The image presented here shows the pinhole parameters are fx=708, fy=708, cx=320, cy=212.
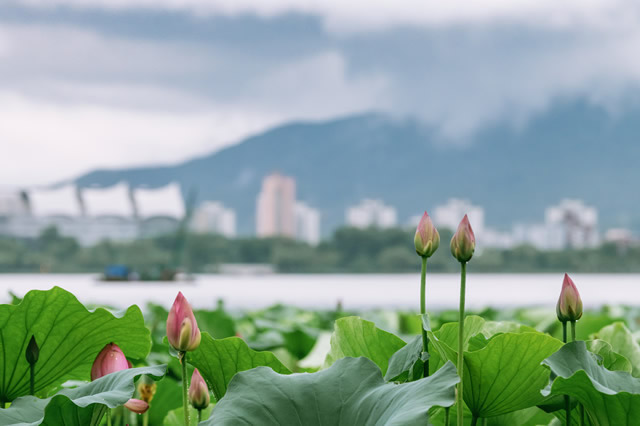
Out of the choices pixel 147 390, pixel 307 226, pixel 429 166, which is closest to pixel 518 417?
pixel 147 390

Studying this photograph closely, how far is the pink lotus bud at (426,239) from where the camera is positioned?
574 mm

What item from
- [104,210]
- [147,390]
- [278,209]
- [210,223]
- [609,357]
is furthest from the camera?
[278,209]

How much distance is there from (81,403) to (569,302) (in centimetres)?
38

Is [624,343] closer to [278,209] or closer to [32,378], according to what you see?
[32,378]

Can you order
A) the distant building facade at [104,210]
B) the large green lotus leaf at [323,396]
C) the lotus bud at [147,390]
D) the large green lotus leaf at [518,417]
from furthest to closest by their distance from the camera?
the distant building facade at [104,210]
the lotus bud at [147,390]
the large green lotus leaf at [518,417]
the large green lotus leaf at [323,396]

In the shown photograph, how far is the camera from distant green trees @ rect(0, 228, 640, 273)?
950 inches

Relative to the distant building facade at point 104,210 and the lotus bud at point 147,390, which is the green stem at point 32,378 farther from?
the distant building facade at point 104,210

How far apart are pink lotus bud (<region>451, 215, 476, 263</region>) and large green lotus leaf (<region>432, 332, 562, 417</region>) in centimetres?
8

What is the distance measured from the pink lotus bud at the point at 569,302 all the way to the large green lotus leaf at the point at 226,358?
24cm

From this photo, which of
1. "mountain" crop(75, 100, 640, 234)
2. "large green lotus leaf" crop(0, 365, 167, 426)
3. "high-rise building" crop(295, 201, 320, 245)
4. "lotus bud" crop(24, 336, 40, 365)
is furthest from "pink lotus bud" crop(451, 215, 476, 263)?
"mountain" crop(75, 100, 640, 234)

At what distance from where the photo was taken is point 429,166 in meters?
86.9

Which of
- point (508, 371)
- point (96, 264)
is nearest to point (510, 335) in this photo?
point (508, 371)

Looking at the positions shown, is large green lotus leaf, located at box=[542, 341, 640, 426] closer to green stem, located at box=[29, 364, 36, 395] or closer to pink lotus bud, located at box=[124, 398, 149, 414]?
pink lotus bud, located at box=[124, 398, 149, 414]

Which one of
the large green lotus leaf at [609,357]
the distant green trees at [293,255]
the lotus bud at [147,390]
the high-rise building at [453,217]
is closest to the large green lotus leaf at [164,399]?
the lotus bud at [147,390]
